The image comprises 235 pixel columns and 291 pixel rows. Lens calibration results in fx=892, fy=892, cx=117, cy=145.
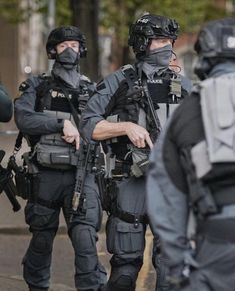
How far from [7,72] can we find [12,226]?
26004mm

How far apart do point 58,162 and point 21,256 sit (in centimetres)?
214

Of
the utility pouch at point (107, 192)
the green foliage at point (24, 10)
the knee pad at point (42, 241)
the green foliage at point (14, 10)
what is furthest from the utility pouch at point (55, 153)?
the green foliage at point (14, 10)

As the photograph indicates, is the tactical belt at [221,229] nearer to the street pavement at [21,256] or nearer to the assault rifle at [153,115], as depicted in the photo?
the assault rifle at [153,115]

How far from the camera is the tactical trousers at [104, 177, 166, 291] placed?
5.19 meters

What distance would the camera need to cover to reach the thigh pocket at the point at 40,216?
611cm

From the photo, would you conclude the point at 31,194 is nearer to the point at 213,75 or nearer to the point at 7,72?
the point at 213,75

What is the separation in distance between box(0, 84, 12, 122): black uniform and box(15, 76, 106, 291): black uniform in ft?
0.64

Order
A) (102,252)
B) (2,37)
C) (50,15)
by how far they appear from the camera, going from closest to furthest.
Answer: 1. (102,252)
2. (50,15)
3. (2,37)

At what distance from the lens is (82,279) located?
19.5 feet

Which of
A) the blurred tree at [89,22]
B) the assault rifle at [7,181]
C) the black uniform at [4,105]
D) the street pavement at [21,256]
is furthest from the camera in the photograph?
the blurred tree at [89,22]

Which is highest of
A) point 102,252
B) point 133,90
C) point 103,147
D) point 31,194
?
point 133,90

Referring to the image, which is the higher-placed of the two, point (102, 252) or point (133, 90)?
point (133, 90)

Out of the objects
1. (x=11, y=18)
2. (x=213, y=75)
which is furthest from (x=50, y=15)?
(x=213, y=75)

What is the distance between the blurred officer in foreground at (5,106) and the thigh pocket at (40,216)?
2.17ft
